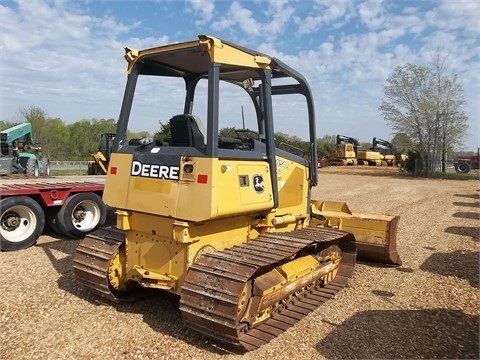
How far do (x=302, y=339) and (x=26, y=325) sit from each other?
2.86 meters

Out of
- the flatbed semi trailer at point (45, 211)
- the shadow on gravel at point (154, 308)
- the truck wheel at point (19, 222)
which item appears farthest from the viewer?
the flatbed semi trailer at point (45, 211)

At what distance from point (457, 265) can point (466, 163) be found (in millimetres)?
27519

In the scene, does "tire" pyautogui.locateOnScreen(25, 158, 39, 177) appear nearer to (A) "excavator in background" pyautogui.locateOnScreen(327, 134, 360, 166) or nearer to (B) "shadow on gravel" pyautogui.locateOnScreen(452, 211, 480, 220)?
(B) "shadow on gravel" pyautogui.locateOnScreen(452, 211, 480, 220)

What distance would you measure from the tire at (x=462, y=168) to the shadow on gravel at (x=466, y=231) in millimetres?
23113

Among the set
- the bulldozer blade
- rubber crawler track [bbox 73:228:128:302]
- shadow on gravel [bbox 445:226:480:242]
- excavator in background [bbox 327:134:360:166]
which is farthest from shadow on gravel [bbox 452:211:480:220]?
excavator in background [bbox 327:134:360:166]

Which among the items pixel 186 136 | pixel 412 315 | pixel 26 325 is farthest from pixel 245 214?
pixel 26 325

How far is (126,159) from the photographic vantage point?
474 cm

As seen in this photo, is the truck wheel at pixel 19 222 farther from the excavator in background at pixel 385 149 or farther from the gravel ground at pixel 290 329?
the excavator in background at pixel 385 149

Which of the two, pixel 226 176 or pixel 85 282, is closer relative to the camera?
pixel 226 176

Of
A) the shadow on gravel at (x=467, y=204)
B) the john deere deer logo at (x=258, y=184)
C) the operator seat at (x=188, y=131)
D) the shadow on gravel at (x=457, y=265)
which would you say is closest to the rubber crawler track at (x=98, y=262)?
the operator seat at (x=188, y=131)

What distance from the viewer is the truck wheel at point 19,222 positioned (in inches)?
283

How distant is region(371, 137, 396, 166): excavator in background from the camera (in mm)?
40391

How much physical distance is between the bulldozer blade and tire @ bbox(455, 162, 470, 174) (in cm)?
2753

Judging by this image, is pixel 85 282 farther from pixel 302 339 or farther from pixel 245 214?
pixel 302 339
